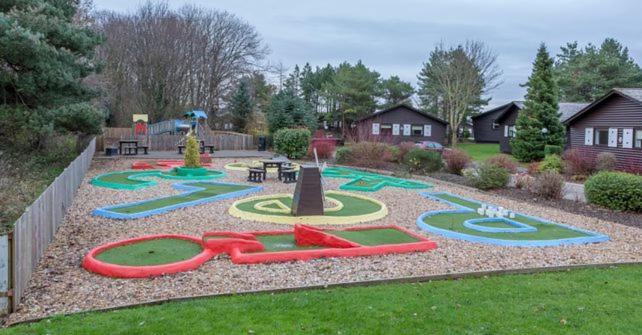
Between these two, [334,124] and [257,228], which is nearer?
[257,228]

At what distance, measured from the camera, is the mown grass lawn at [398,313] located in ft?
15.9

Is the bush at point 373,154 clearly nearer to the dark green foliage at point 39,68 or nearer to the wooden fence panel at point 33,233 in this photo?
the dark green foliage at point 39,68

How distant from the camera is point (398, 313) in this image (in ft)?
17.4

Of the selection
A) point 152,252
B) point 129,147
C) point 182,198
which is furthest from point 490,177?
point 129,147

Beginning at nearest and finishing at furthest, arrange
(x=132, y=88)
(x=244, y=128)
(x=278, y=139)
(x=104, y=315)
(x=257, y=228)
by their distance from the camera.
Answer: (x=104, y=315), (x=257, y=228), (x=278, y=139), (x=132, y=88), (x=244, y=128)

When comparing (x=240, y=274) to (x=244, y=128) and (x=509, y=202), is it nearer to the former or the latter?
(x=509, y=202)

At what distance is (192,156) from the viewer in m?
18.0

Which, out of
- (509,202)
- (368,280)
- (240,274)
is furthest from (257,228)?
(509,202)

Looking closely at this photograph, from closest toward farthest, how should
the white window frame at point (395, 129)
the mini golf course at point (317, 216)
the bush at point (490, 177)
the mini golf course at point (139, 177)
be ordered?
the mini golf course at point (317, 216) < the mini golf course at point (139, 177) < the bush at point (490, 177) < the white window frame at point (395, 129)

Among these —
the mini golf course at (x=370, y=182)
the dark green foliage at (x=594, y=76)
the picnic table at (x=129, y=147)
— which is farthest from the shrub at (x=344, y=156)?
the dark green foliage at (x=594, y=76)

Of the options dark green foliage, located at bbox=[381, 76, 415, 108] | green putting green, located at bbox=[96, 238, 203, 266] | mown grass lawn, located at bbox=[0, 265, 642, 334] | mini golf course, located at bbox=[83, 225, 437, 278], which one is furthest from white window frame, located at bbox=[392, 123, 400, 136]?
mown grass lawn, located at bbox=[0, 265, 642, 334]

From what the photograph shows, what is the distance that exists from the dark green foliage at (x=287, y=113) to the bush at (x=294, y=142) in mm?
6322

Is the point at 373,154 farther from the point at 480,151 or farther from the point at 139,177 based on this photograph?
the point at 480,151

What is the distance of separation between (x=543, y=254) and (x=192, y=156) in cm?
1303
